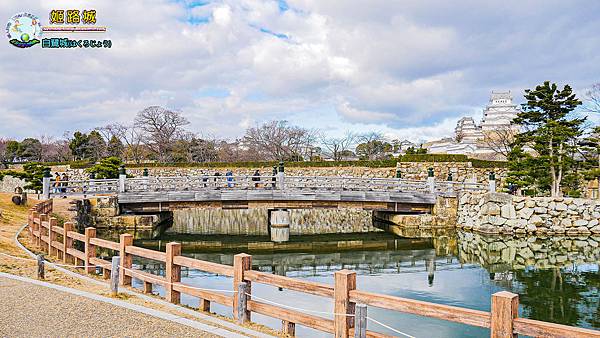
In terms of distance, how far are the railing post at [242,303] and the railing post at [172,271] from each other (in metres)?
1.51

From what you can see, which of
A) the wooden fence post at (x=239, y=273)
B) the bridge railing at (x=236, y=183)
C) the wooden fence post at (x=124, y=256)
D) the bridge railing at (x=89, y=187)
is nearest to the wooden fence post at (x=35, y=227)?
the wooden fence post at (x=124, y=256)

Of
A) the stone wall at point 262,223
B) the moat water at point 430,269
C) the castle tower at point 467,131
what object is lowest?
the stone wall at point 262,223

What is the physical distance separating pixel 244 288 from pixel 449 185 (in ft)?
63.4

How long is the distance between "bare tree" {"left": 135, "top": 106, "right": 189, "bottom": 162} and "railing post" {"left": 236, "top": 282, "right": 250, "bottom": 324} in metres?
44.2

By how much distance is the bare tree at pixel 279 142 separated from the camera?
167 ft

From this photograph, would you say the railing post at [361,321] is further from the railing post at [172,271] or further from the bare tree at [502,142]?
the bare tree at [502,142]

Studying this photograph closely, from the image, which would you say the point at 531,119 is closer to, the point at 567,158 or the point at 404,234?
the point at 567,158

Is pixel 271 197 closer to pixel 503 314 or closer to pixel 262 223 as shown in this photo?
pixel 262 223

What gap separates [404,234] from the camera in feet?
71.1

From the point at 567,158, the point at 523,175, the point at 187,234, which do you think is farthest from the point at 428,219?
the point at 187,234

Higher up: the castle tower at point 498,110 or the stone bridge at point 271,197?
the castle tower at point 498,110

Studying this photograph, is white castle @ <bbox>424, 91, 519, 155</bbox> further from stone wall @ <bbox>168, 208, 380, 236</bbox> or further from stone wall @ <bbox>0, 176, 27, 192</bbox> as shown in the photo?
stone wall @ <bbox>0, 176, 27, 192</bbox>

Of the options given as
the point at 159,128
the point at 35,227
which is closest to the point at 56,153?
the point at 159,128

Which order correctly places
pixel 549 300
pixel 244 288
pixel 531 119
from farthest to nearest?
pixel 531 119 < pixel 549 300 < pixel 244 288
